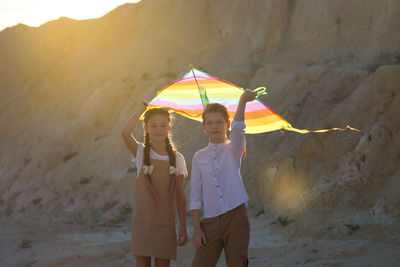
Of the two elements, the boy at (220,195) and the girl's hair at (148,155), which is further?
the girl's hair at (148,155)

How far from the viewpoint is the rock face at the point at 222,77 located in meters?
9.62

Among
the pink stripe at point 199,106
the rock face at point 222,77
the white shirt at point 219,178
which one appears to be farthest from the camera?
the rock face at point 222,77

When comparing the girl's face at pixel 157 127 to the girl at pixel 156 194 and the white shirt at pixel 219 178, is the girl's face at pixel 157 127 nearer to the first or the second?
the girl at pixel 156 194

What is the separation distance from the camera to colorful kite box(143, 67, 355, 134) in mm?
4660

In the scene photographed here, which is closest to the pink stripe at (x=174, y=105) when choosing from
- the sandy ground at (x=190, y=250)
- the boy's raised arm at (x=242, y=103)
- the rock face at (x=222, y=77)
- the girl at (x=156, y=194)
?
the girl at (x=156, y=194)

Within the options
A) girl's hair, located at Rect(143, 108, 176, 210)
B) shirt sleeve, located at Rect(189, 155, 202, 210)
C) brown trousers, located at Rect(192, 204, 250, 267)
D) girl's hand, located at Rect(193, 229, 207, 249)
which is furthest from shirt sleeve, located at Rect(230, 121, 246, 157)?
girl's hand, located at Rect(193, 229, 207, 249)

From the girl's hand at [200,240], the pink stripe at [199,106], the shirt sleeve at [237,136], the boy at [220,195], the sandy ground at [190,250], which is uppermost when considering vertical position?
the pink stripe at [199,106]

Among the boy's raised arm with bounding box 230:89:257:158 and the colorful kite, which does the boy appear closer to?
the boy's raised arm with bounding box 230:89:257:158

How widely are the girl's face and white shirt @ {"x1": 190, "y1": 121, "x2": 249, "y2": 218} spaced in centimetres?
41

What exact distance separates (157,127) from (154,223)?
81 centimetres

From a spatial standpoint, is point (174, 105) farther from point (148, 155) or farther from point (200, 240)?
point (200, 240)

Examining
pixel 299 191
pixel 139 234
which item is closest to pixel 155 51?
pixel 299 191

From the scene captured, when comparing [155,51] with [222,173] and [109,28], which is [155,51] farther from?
[222,173]

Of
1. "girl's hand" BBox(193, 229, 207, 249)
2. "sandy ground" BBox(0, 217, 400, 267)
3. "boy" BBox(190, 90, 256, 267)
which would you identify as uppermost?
"boy" BBox(190, 90, 256, 267)
